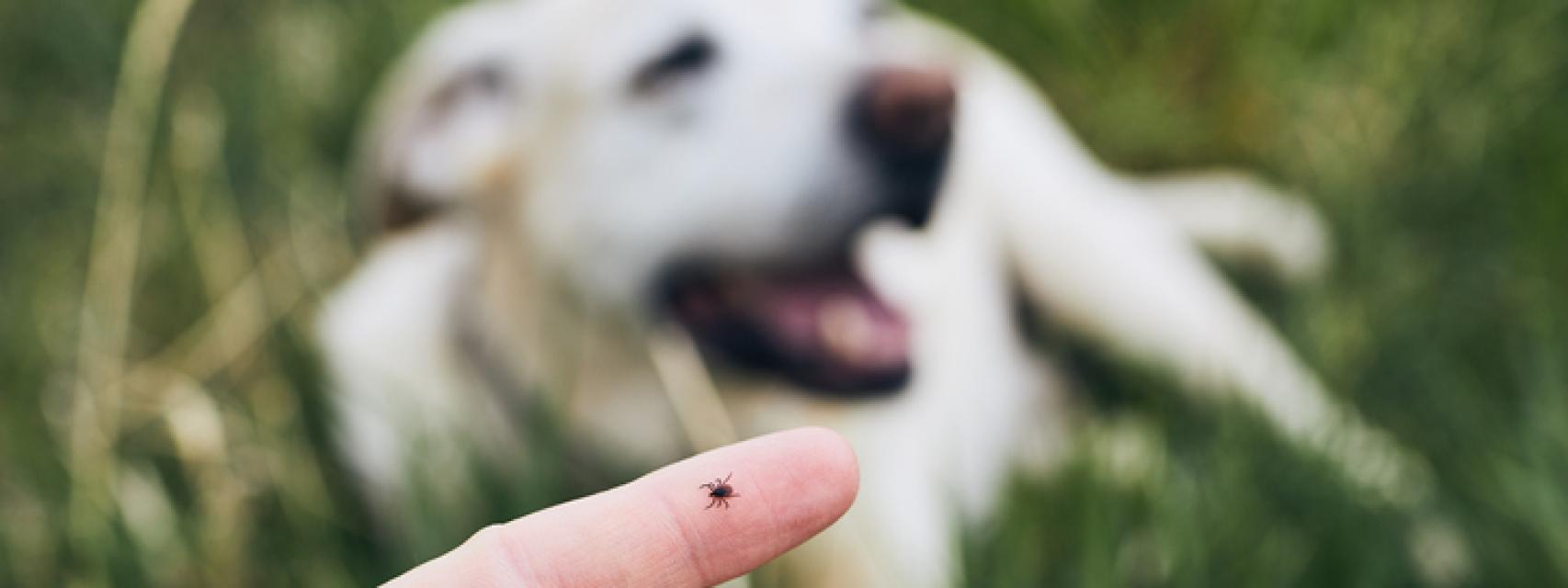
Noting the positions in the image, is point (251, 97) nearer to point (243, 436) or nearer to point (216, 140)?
point (216, 140)

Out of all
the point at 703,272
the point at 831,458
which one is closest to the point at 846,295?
the point at 703,272

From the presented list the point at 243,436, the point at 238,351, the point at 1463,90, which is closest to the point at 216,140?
the point at 238,351

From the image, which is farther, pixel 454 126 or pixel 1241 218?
pixel 1241 218

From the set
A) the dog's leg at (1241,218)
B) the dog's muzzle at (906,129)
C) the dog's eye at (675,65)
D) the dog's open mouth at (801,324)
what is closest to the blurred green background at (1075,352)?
the dog's leg at (1241,218)

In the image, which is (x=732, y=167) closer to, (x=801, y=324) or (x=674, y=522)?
(x=801, y=324)

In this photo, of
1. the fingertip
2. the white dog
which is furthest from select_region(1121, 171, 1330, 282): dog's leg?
the fingertip

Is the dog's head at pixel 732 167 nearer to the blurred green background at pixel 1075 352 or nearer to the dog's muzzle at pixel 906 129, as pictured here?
the dog's muzzle at pixel 906 129

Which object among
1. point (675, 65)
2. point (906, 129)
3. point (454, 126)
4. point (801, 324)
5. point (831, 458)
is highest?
point (454, 126)
